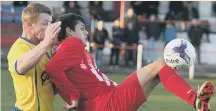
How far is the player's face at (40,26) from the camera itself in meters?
5.93

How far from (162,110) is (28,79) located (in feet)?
18.0

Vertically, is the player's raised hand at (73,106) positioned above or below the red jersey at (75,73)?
below

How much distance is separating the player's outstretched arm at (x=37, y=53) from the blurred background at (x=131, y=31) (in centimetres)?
1178

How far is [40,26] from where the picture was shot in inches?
234

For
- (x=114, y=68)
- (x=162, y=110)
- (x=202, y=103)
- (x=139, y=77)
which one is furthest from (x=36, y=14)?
(x=114, y=68)

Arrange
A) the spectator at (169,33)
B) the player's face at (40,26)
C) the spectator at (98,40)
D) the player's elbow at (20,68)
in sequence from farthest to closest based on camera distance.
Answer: the spectator at (169,33), the spectator at (98,40), the player's face at (40,26), the player's elbow at (20,68)

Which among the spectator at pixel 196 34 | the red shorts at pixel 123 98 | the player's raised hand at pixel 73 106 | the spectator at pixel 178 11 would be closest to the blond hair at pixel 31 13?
the player's raised hand at pixel 73 106

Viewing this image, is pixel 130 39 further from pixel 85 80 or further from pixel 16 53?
pixel 16 53

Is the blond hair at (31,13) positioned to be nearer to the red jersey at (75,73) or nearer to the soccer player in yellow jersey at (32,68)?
the soccer player in yellow jersey at (32,68)

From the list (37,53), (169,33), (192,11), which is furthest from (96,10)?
(37,53)

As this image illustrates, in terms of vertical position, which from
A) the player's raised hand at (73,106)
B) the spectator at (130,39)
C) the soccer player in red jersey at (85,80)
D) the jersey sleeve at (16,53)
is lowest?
the spectator at (130,39)

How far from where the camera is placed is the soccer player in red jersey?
6.31m

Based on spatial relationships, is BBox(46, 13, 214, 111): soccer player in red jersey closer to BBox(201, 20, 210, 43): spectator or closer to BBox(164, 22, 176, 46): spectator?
BBox(164, 22, 176, 46): spectator

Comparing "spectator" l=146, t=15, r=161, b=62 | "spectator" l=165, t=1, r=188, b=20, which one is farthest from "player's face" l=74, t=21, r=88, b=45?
"spectator" l=165, t=1, r=188, b=20
